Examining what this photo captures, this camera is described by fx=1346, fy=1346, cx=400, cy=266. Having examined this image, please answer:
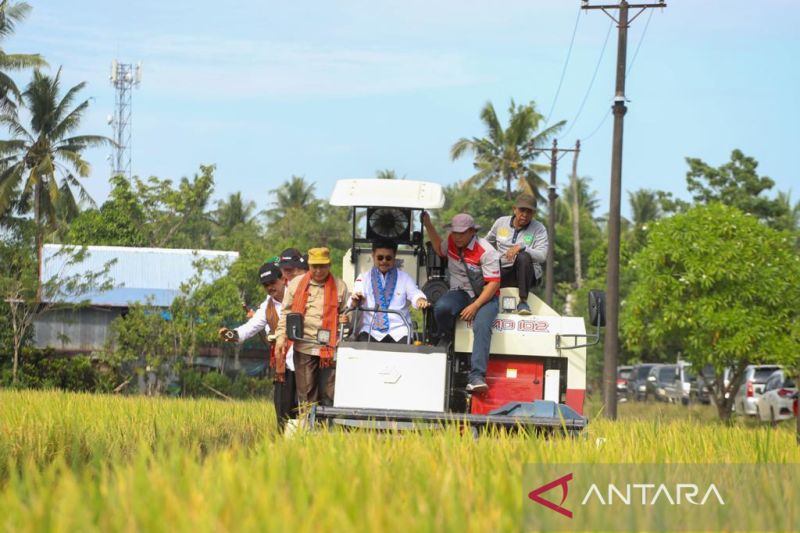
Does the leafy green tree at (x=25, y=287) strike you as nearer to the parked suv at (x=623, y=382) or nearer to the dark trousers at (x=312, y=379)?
the parked suv at (x=623, y=382)

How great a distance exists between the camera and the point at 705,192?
203ft

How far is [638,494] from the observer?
22.1 ft

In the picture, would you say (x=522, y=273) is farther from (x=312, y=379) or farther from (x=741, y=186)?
(x=741, y=186)

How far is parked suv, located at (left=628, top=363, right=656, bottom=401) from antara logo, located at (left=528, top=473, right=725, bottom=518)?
44.9 meters

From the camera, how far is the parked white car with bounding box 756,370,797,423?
32469 millimetres

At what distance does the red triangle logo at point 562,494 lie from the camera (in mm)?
6027

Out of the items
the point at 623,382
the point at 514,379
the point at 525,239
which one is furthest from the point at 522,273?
the point at 623,382

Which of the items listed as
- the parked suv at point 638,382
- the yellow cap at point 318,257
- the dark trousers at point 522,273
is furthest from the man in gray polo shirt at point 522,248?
the parked suv at point 638,382

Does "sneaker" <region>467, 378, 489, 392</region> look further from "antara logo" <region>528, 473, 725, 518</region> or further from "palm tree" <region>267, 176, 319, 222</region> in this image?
"palm tree" <region>267, 176, 319, 222</region>

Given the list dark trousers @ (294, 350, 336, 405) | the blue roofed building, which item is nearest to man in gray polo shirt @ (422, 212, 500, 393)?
dark trousers @ (294, 350, 336, 405)

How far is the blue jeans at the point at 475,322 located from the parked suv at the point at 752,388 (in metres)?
24.1

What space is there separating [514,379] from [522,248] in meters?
1.26

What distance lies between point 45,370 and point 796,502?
32671mm

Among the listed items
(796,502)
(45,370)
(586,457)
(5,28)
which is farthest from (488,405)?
(5,28)
